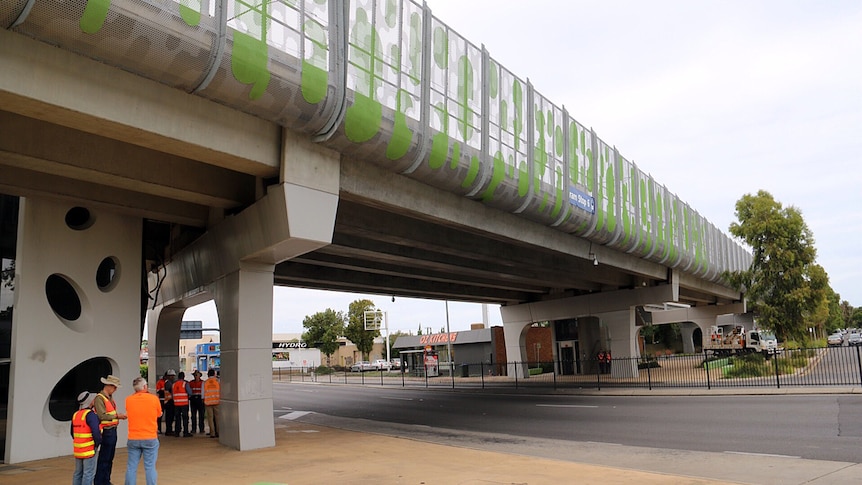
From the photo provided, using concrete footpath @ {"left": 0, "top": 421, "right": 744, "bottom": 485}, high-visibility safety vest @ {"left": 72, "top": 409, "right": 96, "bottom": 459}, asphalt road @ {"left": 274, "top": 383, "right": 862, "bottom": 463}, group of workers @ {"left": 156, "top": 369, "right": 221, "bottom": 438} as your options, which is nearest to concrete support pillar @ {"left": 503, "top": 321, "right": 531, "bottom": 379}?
asphalt road @ {"left": 274, "top": 383, "right": 862, "bottom": 463}

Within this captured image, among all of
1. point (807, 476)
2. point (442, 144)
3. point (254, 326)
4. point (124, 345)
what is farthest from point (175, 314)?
point (807, 476)

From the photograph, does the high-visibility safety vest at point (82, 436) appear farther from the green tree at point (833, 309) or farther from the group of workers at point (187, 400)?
the green tree at point (833, 309)

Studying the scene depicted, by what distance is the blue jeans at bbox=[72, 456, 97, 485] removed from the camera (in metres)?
8.16

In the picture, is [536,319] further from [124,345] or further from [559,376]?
[124,345]

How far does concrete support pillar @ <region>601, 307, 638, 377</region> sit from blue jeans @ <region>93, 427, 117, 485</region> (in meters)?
31.3

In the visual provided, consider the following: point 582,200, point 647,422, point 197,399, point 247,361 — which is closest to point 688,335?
point 582,200

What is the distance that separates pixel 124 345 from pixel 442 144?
9.09m

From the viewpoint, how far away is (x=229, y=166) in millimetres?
12484

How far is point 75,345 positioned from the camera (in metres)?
14.1

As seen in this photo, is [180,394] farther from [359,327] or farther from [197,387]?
[359,327]

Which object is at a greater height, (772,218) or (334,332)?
(772,218)

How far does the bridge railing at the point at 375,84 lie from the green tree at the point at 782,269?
13490 millimetres

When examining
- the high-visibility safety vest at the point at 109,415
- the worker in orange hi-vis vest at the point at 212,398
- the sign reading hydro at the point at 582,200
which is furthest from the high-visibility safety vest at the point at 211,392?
the sign reading hydro at the point at 582,200

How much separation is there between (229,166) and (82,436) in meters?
6.03
